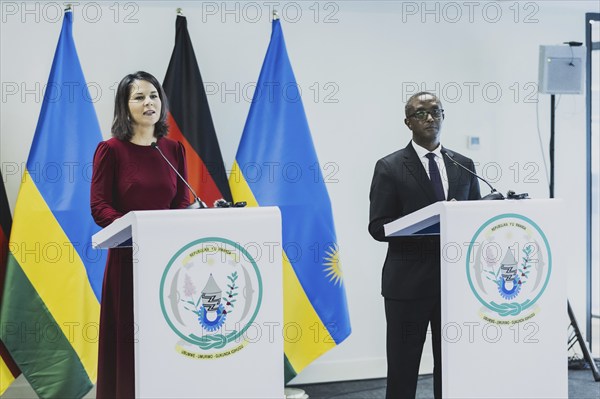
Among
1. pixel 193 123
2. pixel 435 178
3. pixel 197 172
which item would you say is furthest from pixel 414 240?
pixel 193 123

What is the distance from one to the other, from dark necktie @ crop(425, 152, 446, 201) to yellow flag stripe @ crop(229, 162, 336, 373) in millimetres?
1364

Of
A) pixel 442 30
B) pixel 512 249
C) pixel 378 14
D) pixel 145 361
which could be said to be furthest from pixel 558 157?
pixel 145 361

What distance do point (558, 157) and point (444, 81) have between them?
975 millimetres

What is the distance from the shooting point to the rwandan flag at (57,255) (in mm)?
3842

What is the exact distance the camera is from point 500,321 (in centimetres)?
245

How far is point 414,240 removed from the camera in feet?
9.71

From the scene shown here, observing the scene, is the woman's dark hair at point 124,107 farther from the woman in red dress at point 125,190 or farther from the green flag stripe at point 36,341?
the green flag stripe at point 36,341

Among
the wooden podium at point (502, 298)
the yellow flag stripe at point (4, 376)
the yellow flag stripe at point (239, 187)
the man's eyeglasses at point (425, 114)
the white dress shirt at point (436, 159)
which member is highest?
the man's eyeglasses at point (425, 114)

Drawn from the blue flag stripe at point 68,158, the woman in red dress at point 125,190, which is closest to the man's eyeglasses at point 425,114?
the woman in red dress at point 125,190

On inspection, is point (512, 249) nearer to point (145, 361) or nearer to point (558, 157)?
point (145, 361)

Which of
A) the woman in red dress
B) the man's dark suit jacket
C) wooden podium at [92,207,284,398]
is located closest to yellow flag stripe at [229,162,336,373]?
the man's dark suit jacket

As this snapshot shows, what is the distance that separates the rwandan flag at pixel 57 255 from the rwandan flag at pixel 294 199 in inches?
33.1

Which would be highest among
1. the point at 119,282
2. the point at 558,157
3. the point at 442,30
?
the point at 442,30

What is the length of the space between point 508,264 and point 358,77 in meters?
2.47
